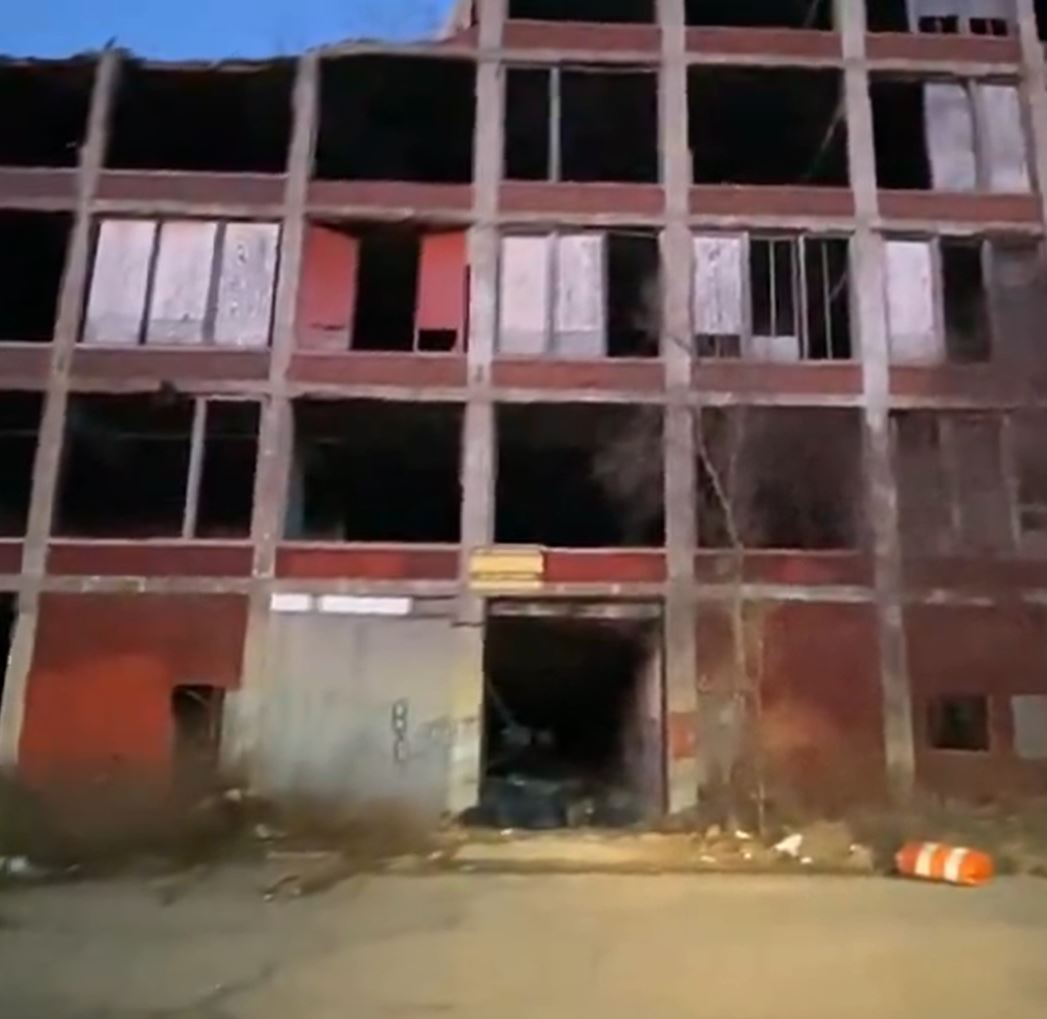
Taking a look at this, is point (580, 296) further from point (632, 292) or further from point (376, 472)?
point (376, 472)

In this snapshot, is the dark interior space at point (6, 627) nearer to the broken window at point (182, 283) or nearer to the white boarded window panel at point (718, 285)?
the broken window at point (182, 283)

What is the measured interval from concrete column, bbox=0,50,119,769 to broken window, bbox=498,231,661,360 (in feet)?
23.3

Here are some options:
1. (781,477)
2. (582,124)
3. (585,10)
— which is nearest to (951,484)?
(781,477)

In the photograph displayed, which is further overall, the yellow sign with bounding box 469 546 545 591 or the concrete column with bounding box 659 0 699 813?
the yellow sign with bounding box 469 546 545 591

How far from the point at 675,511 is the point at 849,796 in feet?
16.4

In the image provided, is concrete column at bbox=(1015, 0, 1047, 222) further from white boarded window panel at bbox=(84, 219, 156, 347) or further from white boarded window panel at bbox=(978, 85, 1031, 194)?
white boarded window panel at bbox=(84, 219, 156, 347)

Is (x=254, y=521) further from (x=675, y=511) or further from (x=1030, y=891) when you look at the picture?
(x=1030, y=891)

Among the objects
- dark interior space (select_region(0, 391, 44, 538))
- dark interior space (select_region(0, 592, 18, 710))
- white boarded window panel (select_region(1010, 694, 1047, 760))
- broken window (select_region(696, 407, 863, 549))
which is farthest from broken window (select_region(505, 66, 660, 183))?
dark interior space (select_region(0, 592, 18, 710))

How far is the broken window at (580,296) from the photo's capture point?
67.9 feet

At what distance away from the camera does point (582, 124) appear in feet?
76.6

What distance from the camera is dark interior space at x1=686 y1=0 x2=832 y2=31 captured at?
23.5 m

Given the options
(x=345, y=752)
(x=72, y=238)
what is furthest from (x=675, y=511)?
(x=72, y=238)

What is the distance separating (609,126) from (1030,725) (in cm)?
1298

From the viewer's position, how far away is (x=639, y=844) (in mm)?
15609
